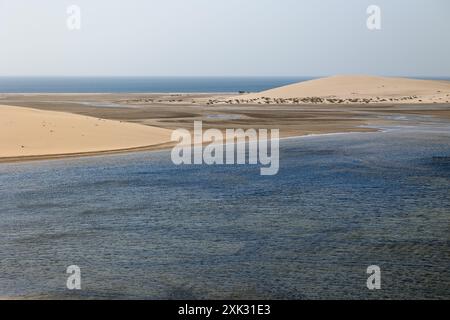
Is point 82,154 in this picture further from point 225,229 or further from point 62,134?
point 225,229

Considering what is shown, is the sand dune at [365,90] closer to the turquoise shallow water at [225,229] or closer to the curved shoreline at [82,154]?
the curved shoreline at [82,154]

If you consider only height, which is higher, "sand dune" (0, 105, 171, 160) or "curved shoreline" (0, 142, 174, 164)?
"sand dune" (0, 105, 171, 160)

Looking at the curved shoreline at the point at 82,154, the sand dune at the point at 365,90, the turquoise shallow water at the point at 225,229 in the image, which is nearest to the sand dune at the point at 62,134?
the curved shoreline at the point at 82,154

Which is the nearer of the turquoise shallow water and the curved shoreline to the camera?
the turquoise shallow water

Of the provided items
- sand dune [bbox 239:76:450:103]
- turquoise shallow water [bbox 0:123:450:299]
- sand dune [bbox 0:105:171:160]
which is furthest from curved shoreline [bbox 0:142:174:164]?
sand dune [bbox 239:76:450:103]

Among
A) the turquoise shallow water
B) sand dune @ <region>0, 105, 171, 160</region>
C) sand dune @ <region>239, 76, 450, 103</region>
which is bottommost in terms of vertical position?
the turquoise shallow water

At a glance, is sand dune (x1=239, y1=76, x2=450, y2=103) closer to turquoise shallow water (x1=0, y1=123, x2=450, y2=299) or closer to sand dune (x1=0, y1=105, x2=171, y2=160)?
sand dune (x1=0, y1=105, x2=171, y2=160)
